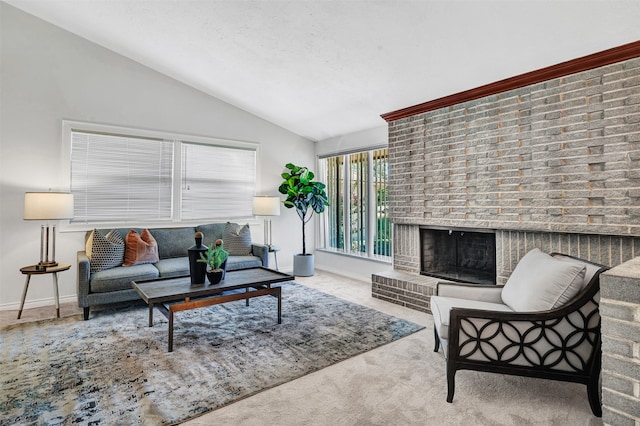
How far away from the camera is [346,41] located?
128 inches

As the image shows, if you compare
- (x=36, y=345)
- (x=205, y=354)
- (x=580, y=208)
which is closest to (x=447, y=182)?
(x=580, y=208)

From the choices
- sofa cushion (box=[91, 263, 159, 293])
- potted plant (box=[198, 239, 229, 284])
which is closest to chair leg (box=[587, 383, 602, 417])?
potted plant (box=[198, 239, 229, 284])

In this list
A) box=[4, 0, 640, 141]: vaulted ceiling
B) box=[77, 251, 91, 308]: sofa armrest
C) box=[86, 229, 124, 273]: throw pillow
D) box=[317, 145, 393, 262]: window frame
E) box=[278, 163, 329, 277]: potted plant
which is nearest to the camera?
box=[4, 0, 640, 141]: vaulted ceiling

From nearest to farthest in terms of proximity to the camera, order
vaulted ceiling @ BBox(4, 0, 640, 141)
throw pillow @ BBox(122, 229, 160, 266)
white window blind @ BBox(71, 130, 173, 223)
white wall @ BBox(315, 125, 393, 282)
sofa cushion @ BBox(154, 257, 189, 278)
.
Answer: vaulted ceiling @ BBox(4, 0, 640, 141) → sofa cushion @ BBox(154, 257, 189, 278) → throw pillow @ BBox(122, 229, 160, 266) → white window blind @ BBox(71, 130, 173, 223) → white wall @ BBox(315, 125, 393, 282)

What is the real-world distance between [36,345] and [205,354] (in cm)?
150

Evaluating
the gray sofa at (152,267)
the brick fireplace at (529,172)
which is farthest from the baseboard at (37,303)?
the brick fireplace at (529,172)

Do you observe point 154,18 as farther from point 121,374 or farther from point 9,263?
point 121,374

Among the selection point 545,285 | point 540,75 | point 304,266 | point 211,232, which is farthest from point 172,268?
point 540,75

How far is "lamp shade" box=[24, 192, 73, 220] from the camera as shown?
3.44m

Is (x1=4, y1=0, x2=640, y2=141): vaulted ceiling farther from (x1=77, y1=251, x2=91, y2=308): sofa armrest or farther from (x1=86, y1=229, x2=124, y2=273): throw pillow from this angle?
(x1=77, y1=251, x2=91, y2=308): sofa armrest

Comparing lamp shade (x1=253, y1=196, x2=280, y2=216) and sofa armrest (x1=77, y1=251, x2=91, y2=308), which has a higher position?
lamp shade (x1=253, y1=196, x2=280, y2=216)

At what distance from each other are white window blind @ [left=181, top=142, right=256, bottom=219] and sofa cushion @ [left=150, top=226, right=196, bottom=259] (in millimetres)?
405

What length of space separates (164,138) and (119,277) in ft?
7.07

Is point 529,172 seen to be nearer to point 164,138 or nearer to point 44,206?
point 164,138
